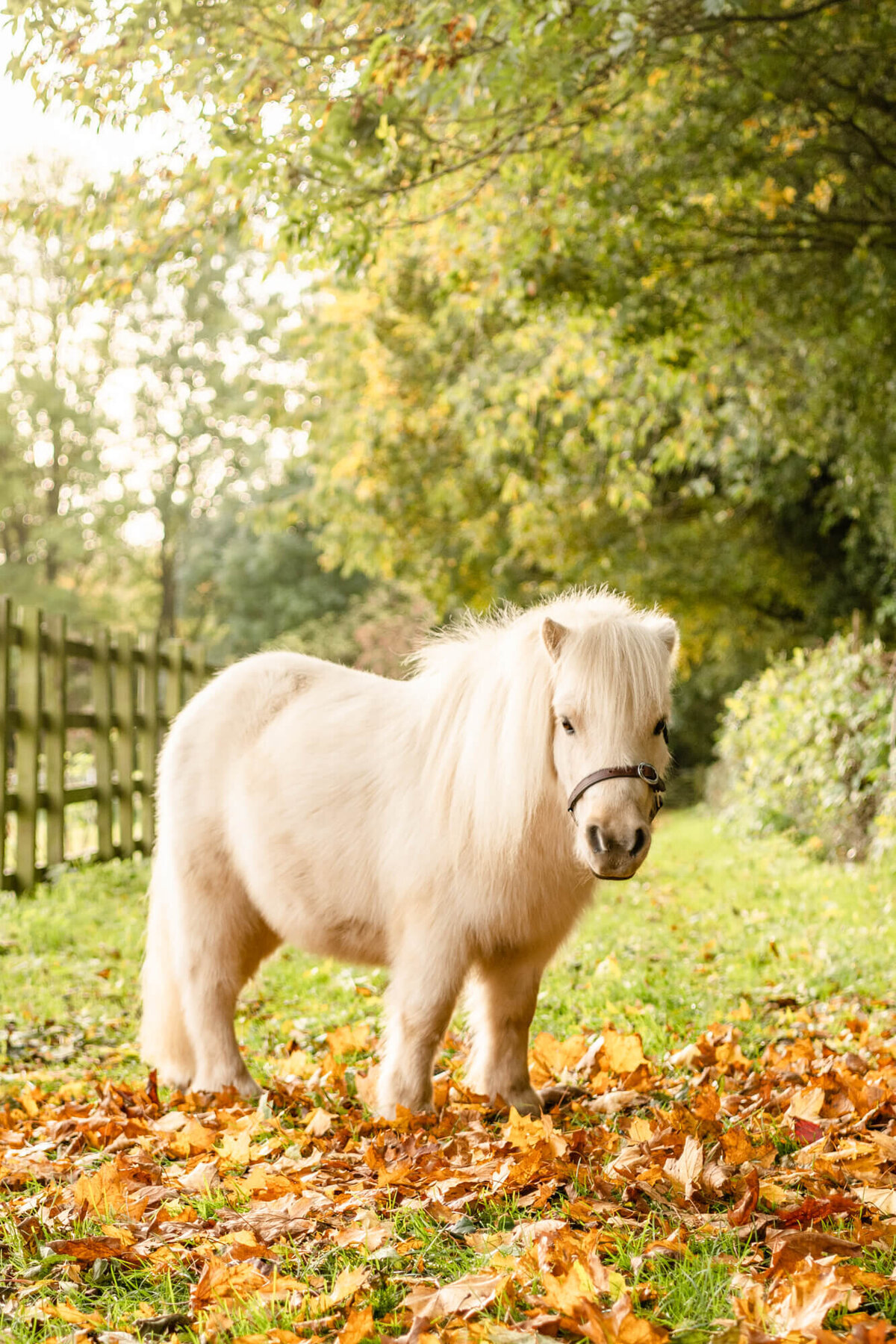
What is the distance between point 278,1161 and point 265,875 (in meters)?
1.12

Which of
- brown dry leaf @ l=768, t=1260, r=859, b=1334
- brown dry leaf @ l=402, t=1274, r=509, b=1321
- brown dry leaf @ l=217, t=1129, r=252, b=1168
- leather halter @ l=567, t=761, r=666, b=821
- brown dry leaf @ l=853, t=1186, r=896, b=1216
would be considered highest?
leather halter @ l=567, t=761, r=666, b=821

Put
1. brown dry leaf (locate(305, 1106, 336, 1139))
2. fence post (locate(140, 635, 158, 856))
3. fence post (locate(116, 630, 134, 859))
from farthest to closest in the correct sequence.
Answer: fence post (locate(140, 635, 158, 856)) → fence post (locate(116, 630, 134, 859)) → brown dry leaf (locate(305, 1106, 336, 1139))

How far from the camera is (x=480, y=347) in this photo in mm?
15438

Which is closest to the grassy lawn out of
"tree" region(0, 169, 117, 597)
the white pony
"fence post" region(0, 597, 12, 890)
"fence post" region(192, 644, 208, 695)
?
the white pony

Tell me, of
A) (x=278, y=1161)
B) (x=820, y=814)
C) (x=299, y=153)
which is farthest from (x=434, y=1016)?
(x=820, y=814)

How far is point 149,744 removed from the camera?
1074 centimetres

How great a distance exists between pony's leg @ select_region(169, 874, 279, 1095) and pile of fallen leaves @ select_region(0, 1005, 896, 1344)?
0.62 ft

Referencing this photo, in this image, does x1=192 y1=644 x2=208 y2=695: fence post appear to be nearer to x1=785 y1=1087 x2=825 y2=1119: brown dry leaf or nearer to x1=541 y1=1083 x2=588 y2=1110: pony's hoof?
x1=541 y1=1083 x2=588 y2=1110: pony's hoof

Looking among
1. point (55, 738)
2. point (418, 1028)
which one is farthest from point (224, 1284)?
point (55, 738)

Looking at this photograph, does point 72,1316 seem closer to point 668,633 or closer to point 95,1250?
point 95,1250

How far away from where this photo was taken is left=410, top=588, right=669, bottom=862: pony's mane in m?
3.16

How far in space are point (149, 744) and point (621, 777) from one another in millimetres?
8473

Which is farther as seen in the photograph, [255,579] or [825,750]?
[255,579]

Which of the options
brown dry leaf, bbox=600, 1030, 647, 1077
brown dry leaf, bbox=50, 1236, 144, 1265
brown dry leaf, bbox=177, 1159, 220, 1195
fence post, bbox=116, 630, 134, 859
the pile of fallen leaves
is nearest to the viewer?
the pile of fallen leaves
